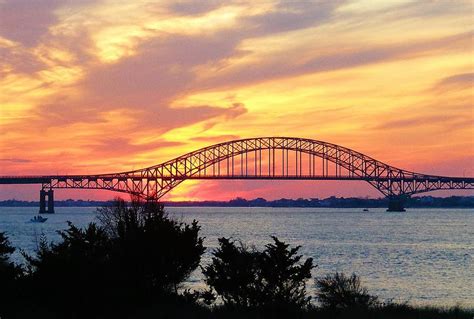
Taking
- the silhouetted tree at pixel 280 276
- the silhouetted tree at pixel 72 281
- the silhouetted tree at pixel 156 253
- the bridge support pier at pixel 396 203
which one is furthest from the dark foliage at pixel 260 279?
the bridge support pier at pixel 396 203

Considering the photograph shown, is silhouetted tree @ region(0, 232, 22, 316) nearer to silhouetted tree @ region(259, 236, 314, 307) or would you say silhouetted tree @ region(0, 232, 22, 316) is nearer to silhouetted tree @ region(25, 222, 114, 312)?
silhouetted tree @ region(25, 222, 114, 312)

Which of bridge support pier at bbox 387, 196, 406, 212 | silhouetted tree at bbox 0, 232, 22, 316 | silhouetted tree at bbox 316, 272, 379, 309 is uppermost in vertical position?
bridge support pier at bbox 387, 196, 406, 212

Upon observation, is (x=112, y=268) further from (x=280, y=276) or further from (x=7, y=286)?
(x=280, y=276)

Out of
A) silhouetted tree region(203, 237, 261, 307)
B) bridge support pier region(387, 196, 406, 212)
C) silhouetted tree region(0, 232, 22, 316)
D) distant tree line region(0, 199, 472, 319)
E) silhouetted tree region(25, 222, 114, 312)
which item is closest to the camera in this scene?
silhouetted tree region(25, 222, 114, 312)

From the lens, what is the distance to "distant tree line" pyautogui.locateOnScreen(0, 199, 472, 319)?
16.3 m

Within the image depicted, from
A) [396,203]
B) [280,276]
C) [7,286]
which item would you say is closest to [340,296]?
[280,276]

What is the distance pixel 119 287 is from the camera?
17.0 m

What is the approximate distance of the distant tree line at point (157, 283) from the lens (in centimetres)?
1630

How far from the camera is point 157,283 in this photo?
2112 cm

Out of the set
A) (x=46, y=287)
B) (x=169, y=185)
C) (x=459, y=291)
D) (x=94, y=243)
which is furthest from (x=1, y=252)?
(x=169, y=185)

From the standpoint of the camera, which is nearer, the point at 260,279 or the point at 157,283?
the point at 260,279

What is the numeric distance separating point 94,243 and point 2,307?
2802 mm

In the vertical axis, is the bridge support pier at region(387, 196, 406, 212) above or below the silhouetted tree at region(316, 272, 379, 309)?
above

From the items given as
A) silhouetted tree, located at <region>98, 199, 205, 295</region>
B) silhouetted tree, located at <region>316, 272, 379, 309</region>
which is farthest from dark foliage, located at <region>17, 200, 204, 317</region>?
silhouetted tree, located at <region>316, 272, 379, 309</region>
